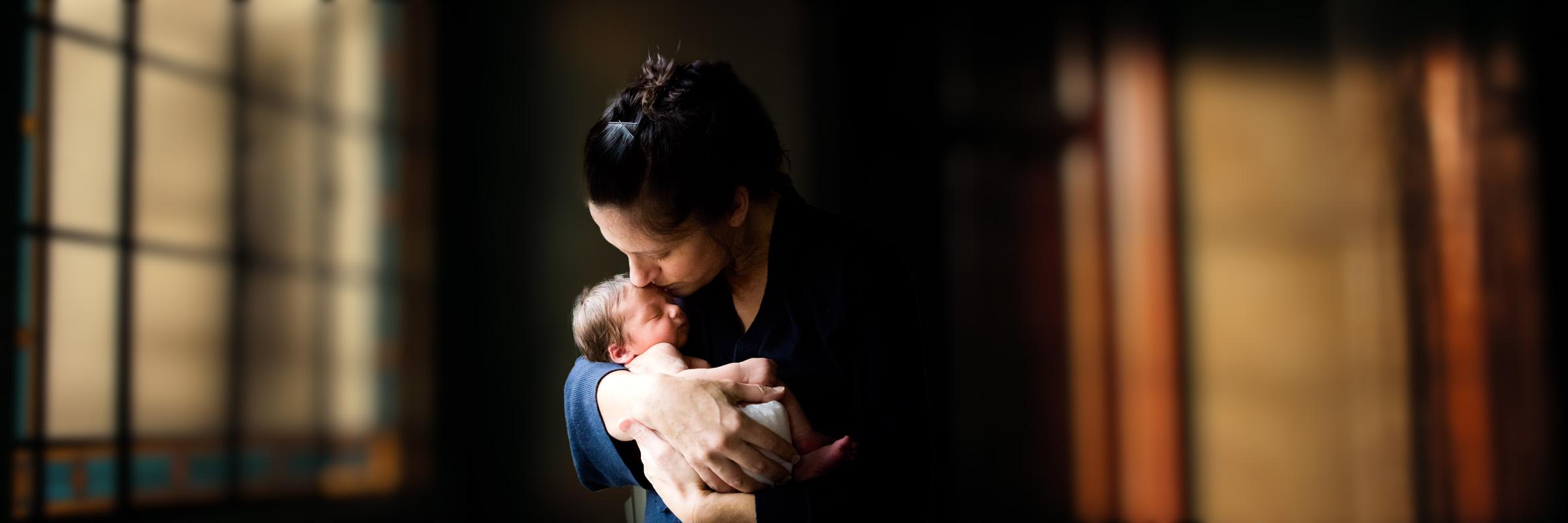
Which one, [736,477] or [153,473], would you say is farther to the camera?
[153,473]

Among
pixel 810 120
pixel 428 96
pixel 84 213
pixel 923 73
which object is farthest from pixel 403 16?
pixel 923 73

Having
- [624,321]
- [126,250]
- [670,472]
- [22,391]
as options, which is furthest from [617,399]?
[126,250]

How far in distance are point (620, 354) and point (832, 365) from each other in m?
0.38

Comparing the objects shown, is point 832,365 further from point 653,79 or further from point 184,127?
point 184,127

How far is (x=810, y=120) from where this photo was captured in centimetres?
418

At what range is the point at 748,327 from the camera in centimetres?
148

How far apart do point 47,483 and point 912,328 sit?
2.08 metres

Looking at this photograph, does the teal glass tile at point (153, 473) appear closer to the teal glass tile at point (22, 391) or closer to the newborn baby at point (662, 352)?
the teal glass tile at point (22, 391)

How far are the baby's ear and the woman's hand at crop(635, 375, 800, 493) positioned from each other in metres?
0.27

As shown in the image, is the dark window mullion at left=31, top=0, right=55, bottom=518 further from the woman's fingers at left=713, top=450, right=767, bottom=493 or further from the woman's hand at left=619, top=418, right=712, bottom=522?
the woman's fingers at left=713, top=450, right=767, bottom=493

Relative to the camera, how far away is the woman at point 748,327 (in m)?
1.29

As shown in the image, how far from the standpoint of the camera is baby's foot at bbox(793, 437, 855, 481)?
1.31m

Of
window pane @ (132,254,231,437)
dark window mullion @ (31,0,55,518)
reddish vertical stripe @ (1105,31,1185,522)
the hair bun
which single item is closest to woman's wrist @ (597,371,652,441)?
the hair bun

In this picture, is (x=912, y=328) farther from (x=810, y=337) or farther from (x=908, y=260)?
(x=908, y=260)
